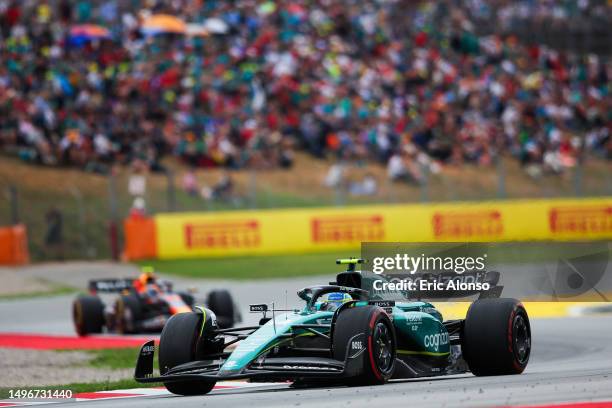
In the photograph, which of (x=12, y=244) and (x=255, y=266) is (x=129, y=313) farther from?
(x=12, y=244)

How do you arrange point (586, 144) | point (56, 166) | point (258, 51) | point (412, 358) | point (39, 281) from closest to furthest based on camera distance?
1. point (412, 358)
2. point (39, 281)
3. point (56, 166)
4. point (258, 51)
5. point (586, 144)

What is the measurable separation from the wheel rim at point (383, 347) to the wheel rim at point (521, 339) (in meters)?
1.30

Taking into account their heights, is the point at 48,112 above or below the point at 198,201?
above

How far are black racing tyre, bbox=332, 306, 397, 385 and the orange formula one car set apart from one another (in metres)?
8.39

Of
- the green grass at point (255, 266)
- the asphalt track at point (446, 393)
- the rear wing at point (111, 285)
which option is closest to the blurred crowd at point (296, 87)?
the green grass at point (255, 266)

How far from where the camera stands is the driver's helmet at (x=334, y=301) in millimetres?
10797

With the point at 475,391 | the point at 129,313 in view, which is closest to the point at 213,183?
the point at 129,313

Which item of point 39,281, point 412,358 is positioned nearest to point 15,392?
point 412,358

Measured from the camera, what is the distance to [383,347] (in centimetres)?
1023

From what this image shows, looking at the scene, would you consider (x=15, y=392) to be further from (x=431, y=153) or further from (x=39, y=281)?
(x=431, y=153)

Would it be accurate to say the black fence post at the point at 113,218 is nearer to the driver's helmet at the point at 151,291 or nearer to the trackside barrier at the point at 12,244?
the trackside barrier at the point at 12,244

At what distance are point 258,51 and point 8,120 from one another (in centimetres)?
768

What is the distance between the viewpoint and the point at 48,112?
96.6ft

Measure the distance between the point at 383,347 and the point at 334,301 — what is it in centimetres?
81
